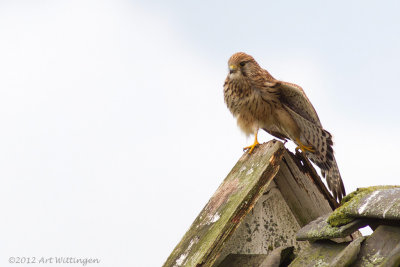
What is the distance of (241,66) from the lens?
21.9 feet

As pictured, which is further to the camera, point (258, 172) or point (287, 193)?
point (287, 193)

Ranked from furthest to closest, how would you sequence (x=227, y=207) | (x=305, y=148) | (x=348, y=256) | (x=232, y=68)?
(x=232, y=68) → (x=305, y=148) → (x=227, y=207) → (x=348, y=256)

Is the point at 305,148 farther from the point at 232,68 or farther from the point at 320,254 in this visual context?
the point at 320,254

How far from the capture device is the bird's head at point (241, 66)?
655cm

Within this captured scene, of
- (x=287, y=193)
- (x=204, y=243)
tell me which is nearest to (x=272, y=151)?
(x=287, y=193)

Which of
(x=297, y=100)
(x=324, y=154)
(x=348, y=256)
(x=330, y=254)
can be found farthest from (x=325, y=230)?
(x=297, y=100)

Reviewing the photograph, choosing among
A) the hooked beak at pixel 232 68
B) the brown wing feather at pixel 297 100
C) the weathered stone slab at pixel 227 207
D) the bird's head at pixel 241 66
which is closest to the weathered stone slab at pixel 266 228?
the weathered stone slab at pixel 227 207

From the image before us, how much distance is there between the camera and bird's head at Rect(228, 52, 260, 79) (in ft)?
21.5

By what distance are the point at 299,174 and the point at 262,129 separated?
7.48 ft

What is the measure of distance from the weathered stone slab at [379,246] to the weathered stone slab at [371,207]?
0.28 ft

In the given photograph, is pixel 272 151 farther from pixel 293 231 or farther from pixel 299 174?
pixel 293 231

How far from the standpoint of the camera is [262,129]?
21.2ft

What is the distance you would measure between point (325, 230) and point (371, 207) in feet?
0.92

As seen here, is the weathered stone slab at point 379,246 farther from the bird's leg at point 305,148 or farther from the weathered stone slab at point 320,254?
the bird's leg at point 305,148
